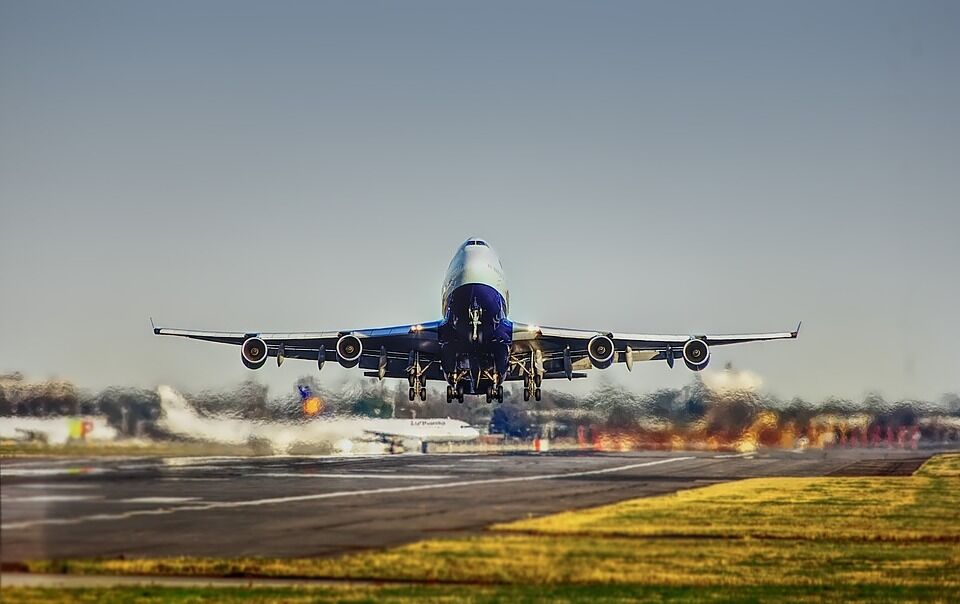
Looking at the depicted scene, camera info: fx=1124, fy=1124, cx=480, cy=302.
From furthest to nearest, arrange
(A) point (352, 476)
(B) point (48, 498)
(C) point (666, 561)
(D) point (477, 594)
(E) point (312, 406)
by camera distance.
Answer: (E) point (312, 406), (A) point (352, 476), (B) point (48, 498), (C) point (666, 561), (D) point (477, 594)

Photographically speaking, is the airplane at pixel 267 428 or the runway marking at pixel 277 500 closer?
the runway marking at pixel 277 500

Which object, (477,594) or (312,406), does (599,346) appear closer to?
(312,406)

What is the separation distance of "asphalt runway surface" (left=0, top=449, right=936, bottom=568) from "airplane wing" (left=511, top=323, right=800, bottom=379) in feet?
19.1

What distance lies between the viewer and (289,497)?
123ft

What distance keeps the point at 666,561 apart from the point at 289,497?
16.2 meters

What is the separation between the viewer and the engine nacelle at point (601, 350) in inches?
2371

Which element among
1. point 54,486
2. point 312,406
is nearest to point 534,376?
point 312,406

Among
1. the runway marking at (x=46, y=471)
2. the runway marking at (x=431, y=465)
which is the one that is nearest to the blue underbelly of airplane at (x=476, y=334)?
the runway marking at (x=431, y=465)

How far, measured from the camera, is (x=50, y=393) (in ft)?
166

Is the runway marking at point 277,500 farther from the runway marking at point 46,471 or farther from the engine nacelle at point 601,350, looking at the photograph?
the runway marking at point 46,471

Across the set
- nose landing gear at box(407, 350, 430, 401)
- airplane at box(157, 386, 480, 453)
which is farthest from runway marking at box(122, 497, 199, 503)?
nose landing gear at box(407, 350, 430, 401)

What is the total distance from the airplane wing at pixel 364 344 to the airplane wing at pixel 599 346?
4933 millimetres

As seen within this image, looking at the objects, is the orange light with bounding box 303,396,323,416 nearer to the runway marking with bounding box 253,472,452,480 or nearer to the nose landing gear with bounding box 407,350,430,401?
the nose landing gear with bounding box 407,350,430,401

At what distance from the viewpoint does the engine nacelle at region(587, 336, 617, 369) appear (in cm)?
6022
